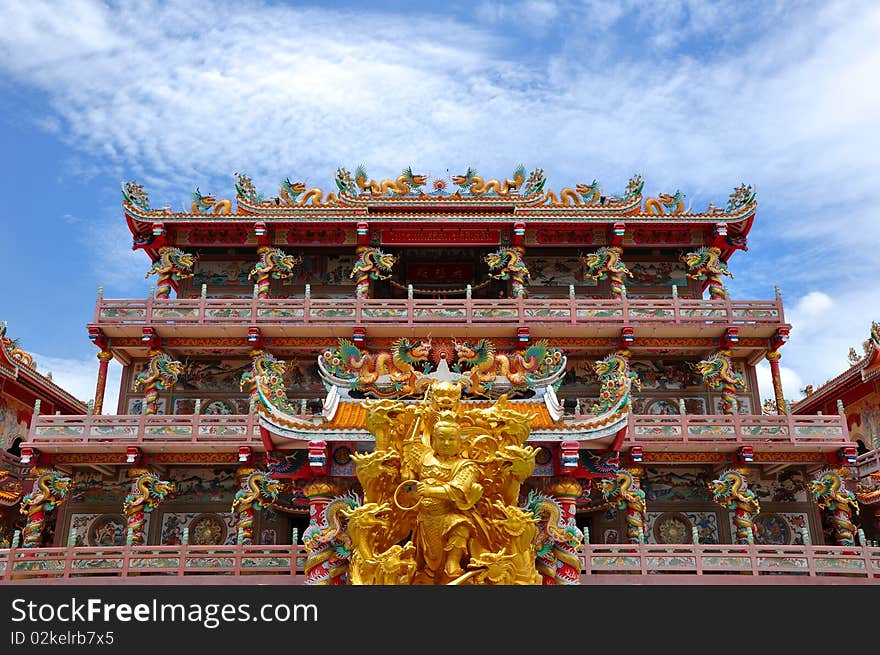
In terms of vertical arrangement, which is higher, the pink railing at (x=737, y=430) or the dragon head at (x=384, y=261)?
the dragon head at (x=384, y=261)

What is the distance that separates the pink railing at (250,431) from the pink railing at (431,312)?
10.4 ft

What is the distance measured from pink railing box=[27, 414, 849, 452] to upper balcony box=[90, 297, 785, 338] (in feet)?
9.98

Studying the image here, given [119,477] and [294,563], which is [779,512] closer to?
[294,563]

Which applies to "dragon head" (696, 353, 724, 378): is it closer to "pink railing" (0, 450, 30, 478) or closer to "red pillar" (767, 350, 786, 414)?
"red pillar" (767, 350, 786, 414)

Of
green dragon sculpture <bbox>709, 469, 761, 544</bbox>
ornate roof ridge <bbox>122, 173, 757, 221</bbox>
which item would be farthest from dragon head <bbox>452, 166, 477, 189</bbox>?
green dragon sculpture <bbox>709, 469, 761, 544</bbox>

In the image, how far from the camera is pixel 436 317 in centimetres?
2027

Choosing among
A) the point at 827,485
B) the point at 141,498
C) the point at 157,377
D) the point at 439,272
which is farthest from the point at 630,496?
the point at 157,377

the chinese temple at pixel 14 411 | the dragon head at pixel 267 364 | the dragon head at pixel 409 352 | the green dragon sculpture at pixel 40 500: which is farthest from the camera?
Result: the chinese temple at pixel 14 411

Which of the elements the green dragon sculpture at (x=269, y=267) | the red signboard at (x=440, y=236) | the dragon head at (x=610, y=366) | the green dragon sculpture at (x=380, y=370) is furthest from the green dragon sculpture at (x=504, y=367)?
the green dragon sculpture at (x=269, y=267)

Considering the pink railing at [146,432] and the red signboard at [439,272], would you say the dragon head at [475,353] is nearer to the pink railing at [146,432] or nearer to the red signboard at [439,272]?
the pink railing at [146,432]

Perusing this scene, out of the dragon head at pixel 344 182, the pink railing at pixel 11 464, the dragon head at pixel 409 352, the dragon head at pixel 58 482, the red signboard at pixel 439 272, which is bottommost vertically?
the dragon head at pixel 58 482

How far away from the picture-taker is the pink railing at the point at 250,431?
17672 mm

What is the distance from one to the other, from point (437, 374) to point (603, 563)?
6838mm
